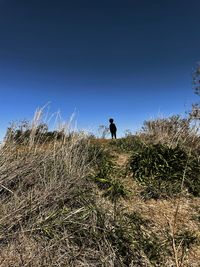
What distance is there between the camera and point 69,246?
3.30 meters

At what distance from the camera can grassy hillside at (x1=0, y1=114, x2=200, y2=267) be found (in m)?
3.22

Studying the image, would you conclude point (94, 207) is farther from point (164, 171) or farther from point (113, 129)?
point (113, 129)

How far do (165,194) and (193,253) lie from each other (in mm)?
1441

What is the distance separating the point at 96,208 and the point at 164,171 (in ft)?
6.43

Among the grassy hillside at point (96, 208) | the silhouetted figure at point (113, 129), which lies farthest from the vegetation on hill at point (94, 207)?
the silhouetted figure at point (113, 129)

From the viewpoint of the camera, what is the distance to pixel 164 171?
5504 millimetres

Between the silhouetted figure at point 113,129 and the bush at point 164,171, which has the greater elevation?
the silhouetted figure at point 113,129

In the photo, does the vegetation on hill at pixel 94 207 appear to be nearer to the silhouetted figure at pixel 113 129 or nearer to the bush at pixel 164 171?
the bush at pixel 164 171

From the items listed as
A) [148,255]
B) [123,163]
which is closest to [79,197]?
[148,255]

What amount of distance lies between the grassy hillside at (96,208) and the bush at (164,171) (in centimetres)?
2

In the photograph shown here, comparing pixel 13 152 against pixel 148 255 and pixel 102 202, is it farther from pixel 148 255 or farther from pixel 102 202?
pixel 148 255

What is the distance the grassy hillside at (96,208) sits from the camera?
322 cm

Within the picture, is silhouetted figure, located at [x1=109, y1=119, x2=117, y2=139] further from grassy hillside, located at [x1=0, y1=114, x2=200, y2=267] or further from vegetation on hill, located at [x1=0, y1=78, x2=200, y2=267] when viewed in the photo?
grassy hillside, located at [x1=0, y1=114, x2=200, y2=267]

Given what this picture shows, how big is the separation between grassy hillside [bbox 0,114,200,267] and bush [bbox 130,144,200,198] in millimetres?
16
